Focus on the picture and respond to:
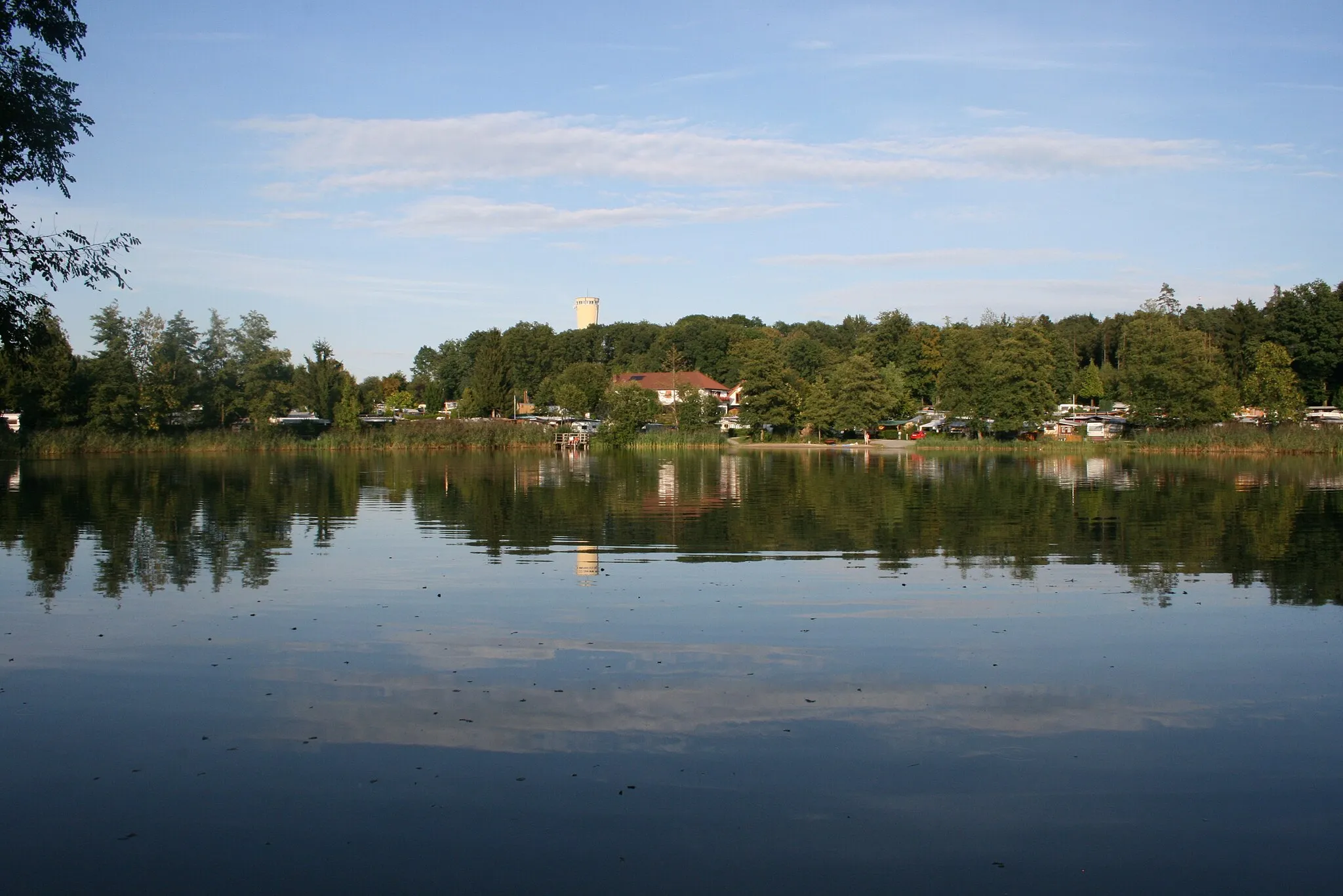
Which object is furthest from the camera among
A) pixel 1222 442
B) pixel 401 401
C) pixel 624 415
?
pixel 401 401

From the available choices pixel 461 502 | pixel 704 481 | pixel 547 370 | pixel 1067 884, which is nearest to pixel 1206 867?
pixel 1067 884

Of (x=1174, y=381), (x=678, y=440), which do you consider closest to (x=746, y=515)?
(x=1174, y=381)

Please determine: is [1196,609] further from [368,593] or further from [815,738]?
[368,593]

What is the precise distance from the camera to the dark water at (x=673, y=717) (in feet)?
18.4

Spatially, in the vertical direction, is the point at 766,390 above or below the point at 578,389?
below

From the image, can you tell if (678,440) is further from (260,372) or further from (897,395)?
(260,372)

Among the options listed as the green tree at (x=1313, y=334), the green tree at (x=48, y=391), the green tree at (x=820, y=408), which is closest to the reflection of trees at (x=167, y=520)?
the green tree at (x=48, y=391)

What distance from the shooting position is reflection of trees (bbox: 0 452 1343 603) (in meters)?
16.5

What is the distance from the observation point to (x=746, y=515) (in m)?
23.9

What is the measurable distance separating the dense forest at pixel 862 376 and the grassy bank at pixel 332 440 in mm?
2978

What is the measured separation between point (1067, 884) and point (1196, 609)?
8181 mm

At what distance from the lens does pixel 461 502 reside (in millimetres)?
28672

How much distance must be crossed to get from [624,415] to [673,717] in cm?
7098

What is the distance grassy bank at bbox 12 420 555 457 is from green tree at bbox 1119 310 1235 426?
41.5m
